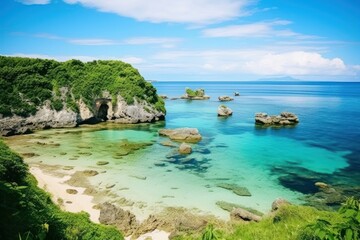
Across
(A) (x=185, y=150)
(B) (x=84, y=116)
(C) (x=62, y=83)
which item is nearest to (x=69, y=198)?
(A) (x=185, y=150)

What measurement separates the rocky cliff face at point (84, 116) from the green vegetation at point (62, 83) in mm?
1023

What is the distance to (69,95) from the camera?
5331 centimetres

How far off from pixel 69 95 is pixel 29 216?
158 ft

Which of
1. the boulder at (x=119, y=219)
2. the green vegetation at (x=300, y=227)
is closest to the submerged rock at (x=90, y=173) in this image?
the boulder at (x=119, y=219)

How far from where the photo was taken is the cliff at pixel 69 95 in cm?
4669

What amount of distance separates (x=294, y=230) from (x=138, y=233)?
9.94 m

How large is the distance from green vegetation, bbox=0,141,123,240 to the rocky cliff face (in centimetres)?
3458

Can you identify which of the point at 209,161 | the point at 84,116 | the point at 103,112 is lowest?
the point at 209,161

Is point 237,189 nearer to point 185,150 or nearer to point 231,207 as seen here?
point 231,207

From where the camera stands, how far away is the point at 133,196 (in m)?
22.7

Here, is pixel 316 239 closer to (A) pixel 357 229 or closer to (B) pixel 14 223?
(A) pixel 357 229

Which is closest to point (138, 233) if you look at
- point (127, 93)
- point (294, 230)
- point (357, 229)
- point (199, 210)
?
point (199, 210)

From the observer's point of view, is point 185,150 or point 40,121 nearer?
point 185,150

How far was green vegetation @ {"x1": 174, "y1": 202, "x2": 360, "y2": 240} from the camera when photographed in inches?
207
